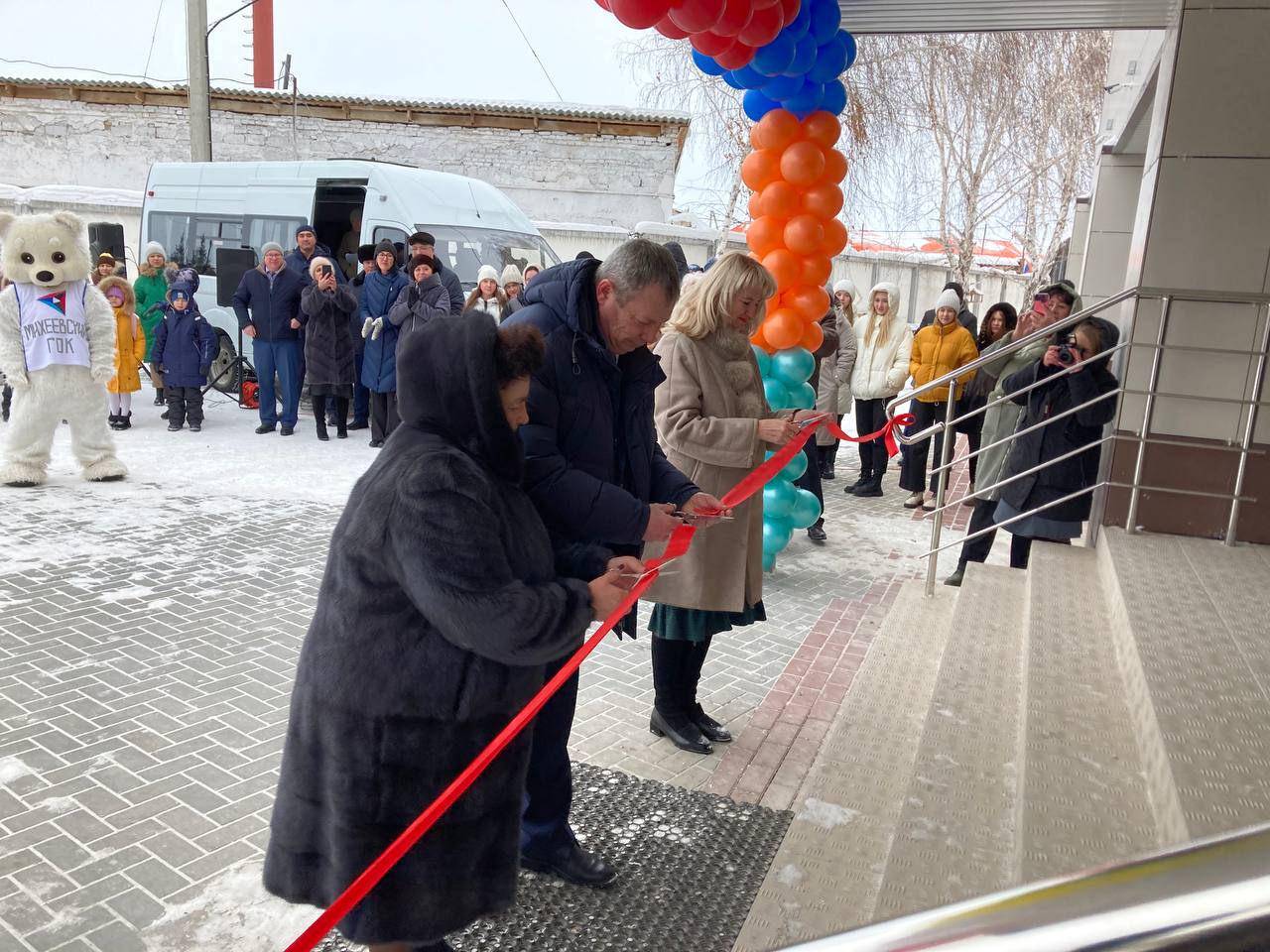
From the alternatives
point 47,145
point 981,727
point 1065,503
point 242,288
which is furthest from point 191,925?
point 47,145

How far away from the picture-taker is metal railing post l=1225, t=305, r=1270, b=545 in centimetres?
466

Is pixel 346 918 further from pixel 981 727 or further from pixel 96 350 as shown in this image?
pixel 96 350

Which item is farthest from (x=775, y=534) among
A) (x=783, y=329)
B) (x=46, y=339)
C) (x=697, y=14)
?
(x=46, y=339)

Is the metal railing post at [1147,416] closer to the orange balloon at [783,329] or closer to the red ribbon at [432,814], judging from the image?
the orange balloon at [783,329]

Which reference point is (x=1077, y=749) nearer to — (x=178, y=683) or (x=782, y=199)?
(x=178, y=683)

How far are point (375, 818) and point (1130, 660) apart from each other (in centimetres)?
286

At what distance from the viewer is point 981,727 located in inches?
139

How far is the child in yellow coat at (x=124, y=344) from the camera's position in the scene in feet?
31.7

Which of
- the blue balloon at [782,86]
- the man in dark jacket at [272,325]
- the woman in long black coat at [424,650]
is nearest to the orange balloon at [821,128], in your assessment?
the blue balloon at [782,86]

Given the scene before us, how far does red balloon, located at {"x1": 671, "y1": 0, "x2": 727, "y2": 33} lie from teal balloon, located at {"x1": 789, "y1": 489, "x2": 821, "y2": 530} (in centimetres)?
260

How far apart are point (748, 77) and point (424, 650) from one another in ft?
14.0

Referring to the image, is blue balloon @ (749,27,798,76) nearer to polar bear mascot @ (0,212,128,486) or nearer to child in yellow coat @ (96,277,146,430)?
polar bear mascot @ (0,212,128,486)

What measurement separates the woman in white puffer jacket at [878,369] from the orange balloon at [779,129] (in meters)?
3.41

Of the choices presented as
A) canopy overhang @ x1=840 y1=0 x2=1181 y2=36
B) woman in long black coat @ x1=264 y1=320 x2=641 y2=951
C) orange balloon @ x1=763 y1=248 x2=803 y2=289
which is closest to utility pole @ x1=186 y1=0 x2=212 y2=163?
canopy overhang @ x1=840 y1=0 x2=1181 y2=36
